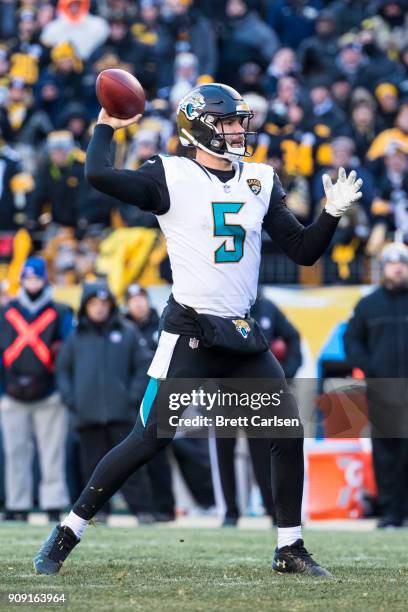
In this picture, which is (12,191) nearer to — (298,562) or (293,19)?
(293,19)

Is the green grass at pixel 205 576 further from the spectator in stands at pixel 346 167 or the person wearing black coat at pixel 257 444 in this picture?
the spectator in stands at pixel 346 167

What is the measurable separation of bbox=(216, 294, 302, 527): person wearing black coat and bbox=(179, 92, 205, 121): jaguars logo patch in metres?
4.07

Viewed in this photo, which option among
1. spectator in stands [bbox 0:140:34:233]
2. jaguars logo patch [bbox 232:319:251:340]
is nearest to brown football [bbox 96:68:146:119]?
jaguars logo patch [bbox 232:319:251:340]

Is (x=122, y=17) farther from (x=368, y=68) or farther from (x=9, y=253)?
(x=9, y=253)

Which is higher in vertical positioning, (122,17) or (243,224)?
(122,17)

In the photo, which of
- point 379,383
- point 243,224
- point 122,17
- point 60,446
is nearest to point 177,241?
point 243,224

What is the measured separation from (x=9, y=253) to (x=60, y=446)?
3179 mm

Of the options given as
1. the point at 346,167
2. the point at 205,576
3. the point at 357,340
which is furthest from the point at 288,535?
the point at 346,167

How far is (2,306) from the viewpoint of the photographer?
11.6 meters

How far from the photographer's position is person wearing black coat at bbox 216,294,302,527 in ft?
32.3

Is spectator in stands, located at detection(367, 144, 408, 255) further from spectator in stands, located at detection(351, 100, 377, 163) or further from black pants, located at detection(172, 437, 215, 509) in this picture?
black pants, located at detection(172, 437, 215, 509)

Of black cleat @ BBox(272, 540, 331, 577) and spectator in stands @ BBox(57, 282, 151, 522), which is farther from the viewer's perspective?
spectator in stands @ BBox(57, 282, 151, 522)

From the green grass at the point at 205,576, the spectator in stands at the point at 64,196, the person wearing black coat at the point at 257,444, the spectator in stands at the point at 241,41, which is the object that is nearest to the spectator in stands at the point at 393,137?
the spectator in stands at the point at 64,196

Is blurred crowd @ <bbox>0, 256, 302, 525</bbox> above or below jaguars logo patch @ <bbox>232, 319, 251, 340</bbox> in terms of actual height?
below
